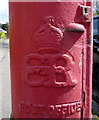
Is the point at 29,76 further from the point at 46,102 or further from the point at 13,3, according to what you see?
the point at 13,3

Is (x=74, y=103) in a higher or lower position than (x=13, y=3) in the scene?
lower

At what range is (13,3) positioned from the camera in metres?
1.47

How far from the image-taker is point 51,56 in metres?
1.38

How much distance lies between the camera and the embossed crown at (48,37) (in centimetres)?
138

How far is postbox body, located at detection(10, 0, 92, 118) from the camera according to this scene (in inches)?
54.6

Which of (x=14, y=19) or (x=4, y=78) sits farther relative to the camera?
(x=4, y=78)

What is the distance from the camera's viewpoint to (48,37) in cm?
139

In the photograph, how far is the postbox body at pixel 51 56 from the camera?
4.55ft

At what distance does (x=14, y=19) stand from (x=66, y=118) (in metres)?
0.62

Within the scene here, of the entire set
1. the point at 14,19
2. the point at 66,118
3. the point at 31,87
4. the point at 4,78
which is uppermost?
the point at 14,19

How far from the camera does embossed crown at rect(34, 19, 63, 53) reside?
1.38 metres

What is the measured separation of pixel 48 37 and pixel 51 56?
0.10 m

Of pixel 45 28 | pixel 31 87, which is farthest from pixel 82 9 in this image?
pixel 31 87

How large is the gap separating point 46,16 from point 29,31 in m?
0.12
